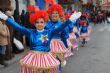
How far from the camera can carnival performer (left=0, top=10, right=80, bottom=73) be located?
630 centimetres

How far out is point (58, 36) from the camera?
9.18 meters

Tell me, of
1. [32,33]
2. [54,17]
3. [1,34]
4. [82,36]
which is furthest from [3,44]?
[82,36]

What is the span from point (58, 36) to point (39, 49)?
8.69ft

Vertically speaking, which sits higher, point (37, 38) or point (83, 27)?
point (37, 38)

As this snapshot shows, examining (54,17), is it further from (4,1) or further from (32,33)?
(4,1)

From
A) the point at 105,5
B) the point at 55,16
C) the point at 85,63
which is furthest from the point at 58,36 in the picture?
the point at 105,5

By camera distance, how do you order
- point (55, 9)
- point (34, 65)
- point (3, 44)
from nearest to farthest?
point (34, 65) < point (55, 9) < point (3, 44)

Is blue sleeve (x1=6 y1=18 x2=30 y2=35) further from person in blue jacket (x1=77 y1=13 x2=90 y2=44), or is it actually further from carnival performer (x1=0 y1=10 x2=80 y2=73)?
person in blue jacket (x1=77 y1=13 x2=90 y2=44)

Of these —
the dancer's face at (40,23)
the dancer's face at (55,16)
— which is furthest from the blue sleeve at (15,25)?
the dancer's face at (55,16)

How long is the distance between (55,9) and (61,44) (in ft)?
4.21

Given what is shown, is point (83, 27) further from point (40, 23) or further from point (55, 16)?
point (40, 23)

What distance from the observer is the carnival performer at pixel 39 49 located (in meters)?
6.30

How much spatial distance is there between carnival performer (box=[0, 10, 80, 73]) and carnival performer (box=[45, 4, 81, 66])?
1.21 metres

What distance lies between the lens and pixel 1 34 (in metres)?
10.6
